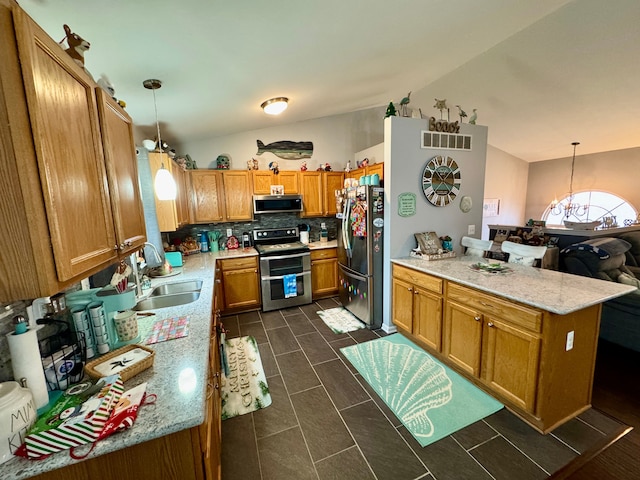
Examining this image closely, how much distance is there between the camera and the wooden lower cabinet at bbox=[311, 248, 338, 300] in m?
4.20

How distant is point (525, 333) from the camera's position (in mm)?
1771

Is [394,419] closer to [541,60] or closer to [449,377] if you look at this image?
[449,377]

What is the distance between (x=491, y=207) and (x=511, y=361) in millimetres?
6414

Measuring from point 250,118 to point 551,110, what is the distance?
499 cm

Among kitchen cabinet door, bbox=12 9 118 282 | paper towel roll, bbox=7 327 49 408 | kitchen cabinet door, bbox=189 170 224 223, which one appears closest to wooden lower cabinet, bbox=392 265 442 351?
kitchen cabinet door, bbox=12 9 118 282

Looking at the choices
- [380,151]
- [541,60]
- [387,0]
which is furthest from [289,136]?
[541,60]

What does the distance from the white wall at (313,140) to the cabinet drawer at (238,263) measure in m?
1.55

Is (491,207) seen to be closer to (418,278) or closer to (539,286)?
(418,278)

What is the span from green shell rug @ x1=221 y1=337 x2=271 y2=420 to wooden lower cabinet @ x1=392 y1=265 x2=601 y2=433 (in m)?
1.74

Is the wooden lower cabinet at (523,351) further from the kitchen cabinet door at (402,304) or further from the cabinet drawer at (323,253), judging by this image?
the cabinet drawer at (323,253)

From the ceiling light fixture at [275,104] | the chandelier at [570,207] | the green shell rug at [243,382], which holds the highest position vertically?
the ceiling light fixture at [275,104]

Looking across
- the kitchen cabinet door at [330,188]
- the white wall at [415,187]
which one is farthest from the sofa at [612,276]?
the kitchen cabinet door at [330,188]

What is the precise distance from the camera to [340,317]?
3613mm

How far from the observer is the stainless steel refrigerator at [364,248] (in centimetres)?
306
